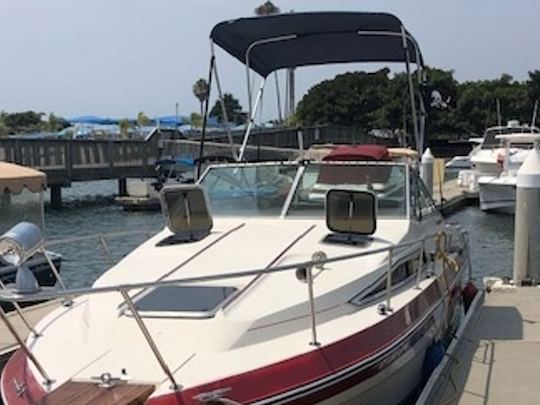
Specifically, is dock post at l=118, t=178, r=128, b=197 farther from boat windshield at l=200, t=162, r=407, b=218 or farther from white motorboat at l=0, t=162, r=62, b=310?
boat windshield at l=200, t=162, r=407, b=218

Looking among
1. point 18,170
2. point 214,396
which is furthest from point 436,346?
point 18,170

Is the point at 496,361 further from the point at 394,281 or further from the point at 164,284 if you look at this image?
the point at 164,284

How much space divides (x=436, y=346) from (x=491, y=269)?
11.1 metres

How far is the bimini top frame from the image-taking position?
8602mm

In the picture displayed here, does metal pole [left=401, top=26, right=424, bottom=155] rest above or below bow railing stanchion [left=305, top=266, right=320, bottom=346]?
above

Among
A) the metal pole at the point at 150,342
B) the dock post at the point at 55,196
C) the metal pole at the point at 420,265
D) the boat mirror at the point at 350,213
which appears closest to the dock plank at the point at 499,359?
the metal pole at the point at 420,265

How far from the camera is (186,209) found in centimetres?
685

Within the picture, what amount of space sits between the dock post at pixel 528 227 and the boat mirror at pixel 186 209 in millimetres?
6457

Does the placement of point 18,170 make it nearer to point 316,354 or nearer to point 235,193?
point 235,193

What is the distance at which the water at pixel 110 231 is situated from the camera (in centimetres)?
1641

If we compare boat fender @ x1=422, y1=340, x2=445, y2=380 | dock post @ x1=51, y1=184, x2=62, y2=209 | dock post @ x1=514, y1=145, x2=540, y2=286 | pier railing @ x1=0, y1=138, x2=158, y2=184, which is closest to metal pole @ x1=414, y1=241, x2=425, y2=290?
boat fender @ x1=422, y1=340, x2=445, y2=380

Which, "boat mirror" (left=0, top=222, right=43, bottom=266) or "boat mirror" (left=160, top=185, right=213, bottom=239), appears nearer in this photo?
"boat mirror" (left=0, top=222, right=43, bottom=266)

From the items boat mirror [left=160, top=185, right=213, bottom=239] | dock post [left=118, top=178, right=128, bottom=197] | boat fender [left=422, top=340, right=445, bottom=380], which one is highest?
boat mirror [left=160, top=185, right=213, bottom=239]

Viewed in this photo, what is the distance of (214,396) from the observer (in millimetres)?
A: 4406
